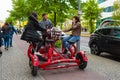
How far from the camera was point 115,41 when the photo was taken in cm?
1205

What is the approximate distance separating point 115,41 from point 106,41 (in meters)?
0.83

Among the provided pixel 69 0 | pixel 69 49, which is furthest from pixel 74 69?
pixel 69 0

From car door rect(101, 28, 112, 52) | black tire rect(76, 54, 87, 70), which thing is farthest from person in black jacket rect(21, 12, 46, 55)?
car door rect(101, 28, 112, 52)

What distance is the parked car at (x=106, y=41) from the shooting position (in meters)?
12.1

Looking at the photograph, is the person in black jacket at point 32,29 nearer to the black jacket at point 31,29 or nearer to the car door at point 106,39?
the black jacket at point 31,29

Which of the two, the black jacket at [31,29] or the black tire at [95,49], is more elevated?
the black jacket at [31,29]

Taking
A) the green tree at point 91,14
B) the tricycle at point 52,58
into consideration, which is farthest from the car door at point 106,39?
the green tree at point 91,14

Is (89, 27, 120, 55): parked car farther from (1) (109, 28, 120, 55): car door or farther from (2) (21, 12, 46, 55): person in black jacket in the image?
(2) (21, 12, 46, 55): person in black jacket

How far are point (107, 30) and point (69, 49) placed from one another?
365 cm

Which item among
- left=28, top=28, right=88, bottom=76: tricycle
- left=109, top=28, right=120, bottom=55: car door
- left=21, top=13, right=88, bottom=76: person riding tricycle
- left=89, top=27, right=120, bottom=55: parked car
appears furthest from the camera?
left=89, top=27, right=120, bottom=55: parked car

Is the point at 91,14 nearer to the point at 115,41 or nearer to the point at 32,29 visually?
the point at 115,41

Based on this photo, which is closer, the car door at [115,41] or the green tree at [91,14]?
the car door at [115,41]

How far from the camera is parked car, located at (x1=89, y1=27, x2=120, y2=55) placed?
12070 millimetres

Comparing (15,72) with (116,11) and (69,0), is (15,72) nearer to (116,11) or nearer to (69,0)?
(69,0)
